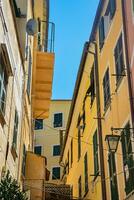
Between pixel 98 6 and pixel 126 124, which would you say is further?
pixel 98 6

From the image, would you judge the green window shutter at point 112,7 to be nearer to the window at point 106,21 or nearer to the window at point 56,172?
the window at point 106,21

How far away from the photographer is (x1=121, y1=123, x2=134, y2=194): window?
10.9 metres

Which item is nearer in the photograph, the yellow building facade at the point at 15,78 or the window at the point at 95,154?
the yellow building facade at the point at 15,78

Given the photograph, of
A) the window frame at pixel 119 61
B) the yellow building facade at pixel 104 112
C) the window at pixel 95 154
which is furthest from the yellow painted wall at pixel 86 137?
the window frame at pixel 119 61

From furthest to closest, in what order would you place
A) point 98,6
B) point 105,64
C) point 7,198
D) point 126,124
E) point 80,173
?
point 80,173
point 98,6
point 105,64
point 126,124
point 7,198

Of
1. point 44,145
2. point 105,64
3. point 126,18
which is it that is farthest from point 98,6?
point 44,145

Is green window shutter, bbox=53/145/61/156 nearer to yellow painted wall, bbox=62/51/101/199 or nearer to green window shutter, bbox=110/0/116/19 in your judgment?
yellow painted wall, bbox=62/51/101/199

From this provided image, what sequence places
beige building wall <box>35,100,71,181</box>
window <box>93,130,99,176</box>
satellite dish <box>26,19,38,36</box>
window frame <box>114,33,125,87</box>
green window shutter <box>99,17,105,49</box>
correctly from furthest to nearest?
beige building wall <box>35,100,71,181</box> → green window shutter <box>99,17,105,49</box> → window <box>93,130,99,176</box> → satellite dish <box>26,19,38,36</box> → window frame <box>114,33,125,87</box>

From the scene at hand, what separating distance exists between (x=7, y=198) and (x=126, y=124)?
504cm

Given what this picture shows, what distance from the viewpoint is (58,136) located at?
1594 inches

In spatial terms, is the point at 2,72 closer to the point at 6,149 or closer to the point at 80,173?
the point at 6,149

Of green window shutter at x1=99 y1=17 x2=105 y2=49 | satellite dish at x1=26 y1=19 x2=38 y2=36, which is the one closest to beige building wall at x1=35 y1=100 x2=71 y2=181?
green window shutter at x1=99 y1=17 x2=105 y2=49

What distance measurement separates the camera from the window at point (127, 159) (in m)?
10.9

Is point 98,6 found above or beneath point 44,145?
above
